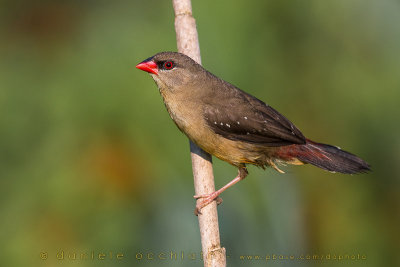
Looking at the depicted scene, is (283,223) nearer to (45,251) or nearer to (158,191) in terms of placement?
(158,191)

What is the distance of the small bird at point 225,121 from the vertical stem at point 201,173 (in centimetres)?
13

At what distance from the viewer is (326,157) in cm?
385

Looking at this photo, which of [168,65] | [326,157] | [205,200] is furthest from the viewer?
[168,65]

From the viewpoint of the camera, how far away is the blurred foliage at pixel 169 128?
12.5 ft

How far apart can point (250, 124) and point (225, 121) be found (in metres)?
0.20

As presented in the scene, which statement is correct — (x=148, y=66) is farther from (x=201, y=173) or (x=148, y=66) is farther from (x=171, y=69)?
(x=201, y=173)

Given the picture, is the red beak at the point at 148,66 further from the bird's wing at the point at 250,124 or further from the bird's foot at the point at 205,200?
the bird's foot at the point at 205,200

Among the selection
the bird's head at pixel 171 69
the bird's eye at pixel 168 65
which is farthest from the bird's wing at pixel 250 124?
the bird's eye at pixel 168 65

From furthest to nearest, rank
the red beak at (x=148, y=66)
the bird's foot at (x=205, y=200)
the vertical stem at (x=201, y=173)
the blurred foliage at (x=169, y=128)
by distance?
the red beak at (x=148, y=66) < the blurred foliage at (x=169, y=128) < the bird's foot at (x=205, y=200) < the vertical stem at (x=201, y=173)

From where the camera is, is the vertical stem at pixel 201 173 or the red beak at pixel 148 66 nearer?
the vertical stem at pixel 201 173

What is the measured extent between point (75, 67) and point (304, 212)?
220cm

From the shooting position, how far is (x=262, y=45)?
4.46m

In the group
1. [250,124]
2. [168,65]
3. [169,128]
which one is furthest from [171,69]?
[250,124]

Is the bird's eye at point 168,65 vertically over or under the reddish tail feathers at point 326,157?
over
